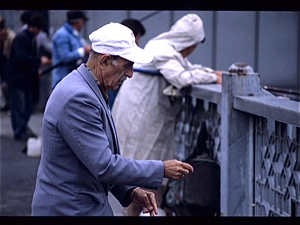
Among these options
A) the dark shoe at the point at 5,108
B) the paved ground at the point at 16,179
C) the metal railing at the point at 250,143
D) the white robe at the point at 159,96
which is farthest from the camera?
the dark shoe at the point at 5,108

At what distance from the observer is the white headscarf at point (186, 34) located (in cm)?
509

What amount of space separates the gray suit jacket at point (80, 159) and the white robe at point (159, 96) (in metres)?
2.25

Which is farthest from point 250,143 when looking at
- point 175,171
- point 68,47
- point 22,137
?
point 22,137

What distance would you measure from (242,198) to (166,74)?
4.22 feet

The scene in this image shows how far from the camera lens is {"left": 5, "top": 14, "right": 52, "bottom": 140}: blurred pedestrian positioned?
9.59m

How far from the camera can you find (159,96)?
5156 millimetres

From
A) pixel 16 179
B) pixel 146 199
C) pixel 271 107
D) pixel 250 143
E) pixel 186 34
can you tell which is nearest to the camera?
pixel 146 199

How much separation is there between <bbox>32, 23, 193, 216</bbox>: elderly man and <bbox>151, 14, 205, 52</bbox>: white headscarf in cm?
235

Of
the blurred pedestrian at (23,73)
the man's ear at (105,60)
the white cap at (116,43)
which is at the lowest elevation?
the blurred pedestrian at (23,73)

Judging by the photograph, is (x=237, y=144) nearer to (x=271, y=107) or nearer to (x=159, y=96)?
(x=271, y=107)

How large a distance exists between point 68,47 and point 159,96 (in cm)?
356

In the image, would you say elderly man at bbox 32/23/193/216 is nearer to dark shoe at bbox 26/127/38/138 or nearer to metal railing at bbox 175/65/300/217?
metal railing at bbox 175/65/300/217

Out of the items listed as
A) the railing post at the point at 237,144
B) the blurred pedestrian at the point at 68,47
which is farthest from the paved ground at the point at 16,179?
the railing post at the point at 237,144

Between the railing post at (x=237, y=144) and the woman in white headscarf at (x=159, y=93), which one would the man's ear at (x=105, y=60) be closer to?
the railing post at (x=237, y=144)
